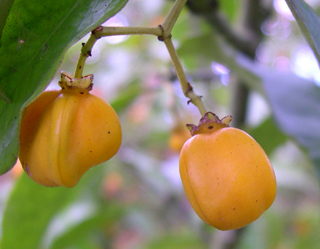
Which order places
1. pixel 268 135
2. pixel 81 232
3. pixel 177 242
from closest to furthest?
1. pixel 268 135
2. pixel 81 232
3. pixel 177 242

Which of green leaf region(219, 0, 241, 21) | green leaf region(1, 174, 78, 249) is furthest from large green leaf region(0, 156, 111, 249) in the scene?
green leaf region(219, 0, 241, 21)

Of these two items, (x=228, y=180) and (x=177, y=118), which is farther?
(x=177, y=118)

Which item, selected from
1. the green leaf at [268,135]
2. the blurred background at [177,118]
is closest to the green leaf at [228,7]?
the blurred background at [177,118]

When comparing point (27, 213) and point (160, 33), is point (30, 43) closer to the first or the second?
point (160, 33)

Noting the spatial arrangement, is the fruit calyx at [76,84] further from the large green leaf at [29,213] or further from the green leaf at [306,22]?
the large green leaf at [29,213]

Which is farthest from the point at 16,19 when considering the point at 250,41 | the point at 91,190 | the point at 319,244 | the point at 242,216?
the point at 319,244

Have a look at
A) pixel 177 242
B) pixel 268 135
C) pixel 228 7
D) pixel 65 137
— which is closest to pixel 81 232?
pixel 177 242

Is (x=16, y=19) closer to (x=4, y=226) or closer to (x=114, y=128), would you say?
(x=114, y=128)

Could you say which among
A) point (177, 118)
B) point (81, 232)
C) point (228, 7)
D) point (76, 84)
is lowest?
point (81, 232)
